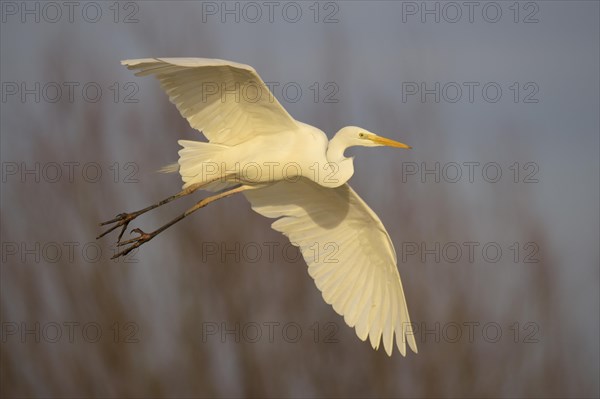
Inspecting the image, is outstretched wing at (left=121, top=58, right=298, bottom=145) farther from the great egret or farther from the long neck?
the long neck

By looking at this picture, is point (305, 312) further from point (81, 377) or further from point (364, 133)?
point (364, 133)

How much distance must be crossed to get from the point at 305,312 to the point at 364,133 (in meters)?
3.70

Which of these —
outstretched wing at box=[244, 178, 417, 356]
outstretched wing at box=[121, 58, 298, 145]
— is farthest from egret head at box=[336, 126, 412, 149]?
outstretched wing at box=[244, 178, 417, 356]

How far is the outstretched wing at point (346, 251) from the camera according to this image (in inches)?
289

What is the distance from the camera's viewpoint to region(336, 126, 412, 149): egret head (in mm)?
6863

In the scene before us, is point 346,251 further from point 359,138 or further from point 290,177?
point 359,138

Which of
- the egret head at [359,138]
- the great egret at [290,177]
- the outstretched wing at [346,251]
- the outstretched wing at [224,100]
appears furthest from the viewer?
the outstretched wing at [346,251]

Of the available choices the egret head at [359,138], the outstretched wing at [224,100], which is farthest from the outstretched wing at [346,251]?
the outstretched wing at [224,100]

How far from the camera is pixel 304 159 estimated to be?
6742 millimetres

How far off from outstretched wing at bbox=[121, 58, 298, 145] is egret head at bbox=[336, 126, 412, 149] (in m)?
0.33

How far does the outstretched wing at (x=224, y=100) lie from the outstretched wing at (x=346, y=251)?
2.37ft

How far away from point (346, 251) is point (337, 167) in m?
1.01

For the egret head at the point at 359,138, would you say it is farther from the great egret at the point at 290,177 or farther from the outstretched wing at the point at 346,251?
the outstretched wing at the point at 346,251

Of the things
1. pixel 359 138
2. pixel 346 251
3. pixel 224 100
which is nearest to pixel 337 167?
pixel 359 138
